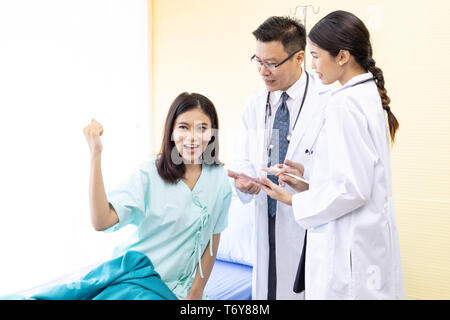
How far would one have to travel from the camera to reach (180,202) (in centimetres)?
155

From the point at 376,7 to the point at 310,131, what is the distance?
1.22m

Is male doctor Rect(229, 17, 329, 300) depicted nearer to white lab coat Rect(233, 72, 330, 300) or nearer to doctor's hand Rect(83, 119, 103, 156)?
white lab coat Rect(233, 72, 330, 300)

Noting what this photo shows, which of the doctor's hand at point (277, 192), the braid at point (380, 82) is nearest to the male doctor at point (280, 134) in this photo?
the doctor's hand at point (277, 192)

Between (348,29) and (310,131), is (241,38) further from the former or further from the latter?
(348,29)

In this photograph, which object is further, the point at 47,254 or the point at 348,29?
the point at 47,254

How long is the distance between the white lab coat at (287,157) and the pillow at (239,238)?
63cm

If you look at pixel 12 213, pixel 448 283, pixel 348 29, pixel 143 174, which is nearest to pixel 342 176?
pixel 348 29

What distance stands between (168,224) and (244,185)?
38 centimetres

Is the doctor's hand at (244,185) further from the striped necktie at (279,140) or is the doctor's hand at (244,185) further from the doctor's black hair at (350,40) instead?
the doctor's black hair at (350,40)

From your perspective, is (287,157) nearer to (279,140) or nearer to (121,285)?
(279,140)

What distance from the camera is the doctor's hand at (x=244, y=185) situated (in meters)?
1.72

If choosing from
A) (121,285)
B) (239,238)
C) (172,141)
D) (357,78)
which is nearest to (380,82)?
(357,78)
